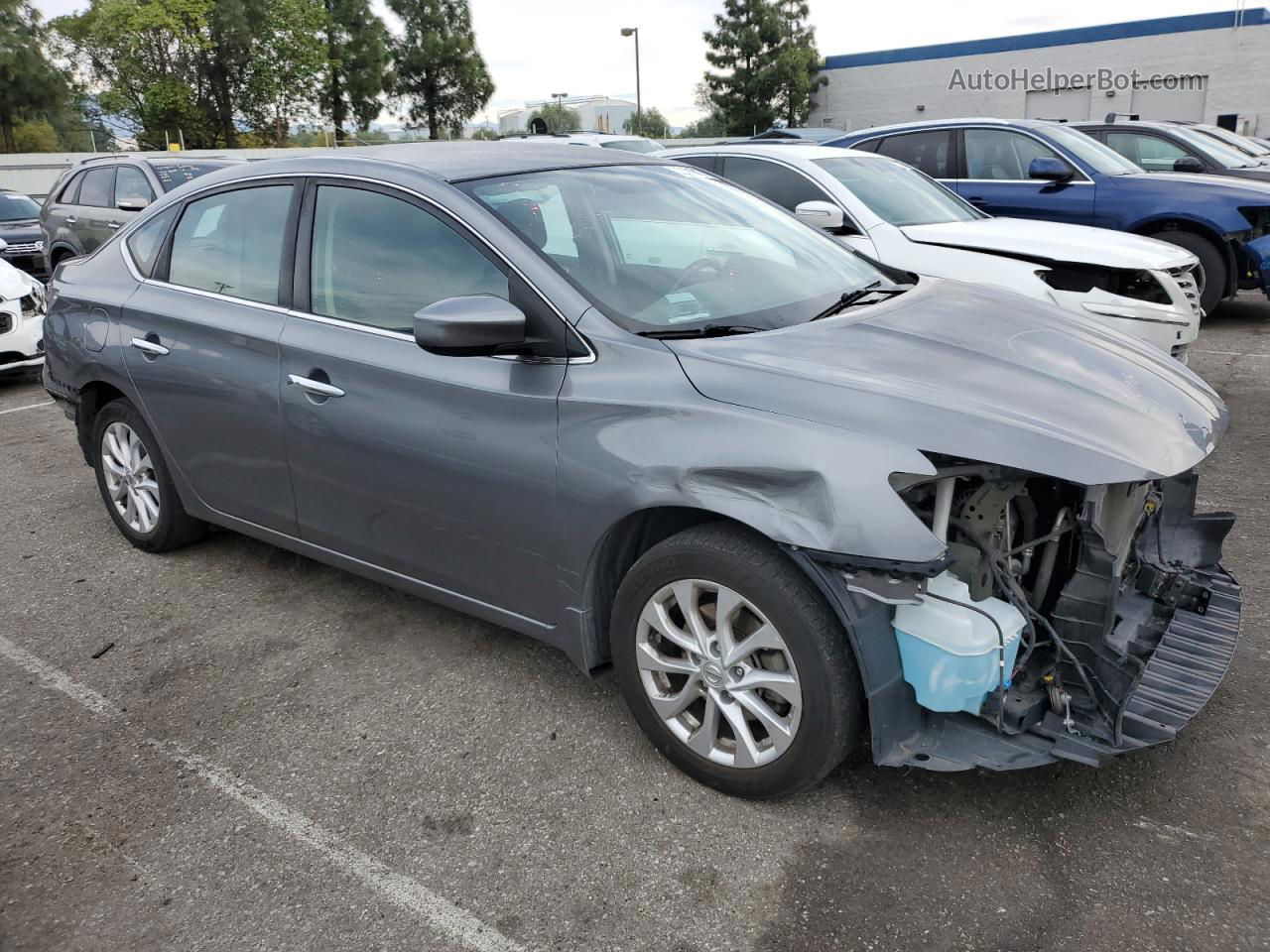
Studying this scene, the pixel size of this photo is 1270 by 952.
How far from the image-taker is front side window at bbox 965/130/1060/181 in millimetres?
8945

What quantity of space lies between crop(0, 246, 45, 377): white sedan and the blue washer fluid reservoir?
7869mm

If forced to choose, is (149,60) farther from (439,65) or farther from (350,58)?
(439,65)

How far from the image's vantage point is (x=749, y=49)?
53875mm

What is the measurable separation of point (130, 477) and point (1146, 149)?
37.6 ft

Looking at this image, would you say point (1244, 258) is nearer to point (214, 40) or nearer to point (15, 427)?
point (15, 427)

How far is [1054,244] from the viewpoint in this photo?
6.50 meters

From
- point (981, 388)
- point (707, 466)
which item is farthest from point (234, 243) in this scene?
point (981, 388)

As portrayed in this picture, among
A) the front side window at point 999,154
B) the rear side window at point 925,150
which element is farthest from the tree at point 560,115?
the front side window at point 999,154

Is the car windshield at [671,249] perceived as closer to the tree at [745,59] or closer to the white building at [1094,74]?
the white building at [1094,74]

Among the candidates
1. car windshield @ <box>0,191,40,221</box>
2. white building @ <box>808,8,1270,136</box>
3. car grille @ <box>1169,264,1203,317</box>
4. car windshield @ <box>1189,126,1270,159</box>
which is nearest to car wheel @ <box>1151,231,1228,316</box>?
car grille @ <box>1169,264,1203,317</box>

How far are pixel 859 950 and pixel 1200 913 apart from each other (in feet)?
2.54

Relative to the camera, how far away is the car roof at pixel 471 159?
3320 millimetres

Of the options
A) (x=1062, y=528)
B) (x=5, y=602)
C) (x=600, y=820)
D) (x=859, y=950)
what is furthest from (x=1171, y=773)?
(x=5, y=602)

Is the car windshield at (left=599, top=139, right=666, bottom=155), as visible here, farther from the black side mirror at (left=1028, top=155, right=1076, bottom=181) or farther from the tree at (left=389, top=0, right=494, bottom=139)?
the tree at (left=389, top=0, right=494, bottom=139)
